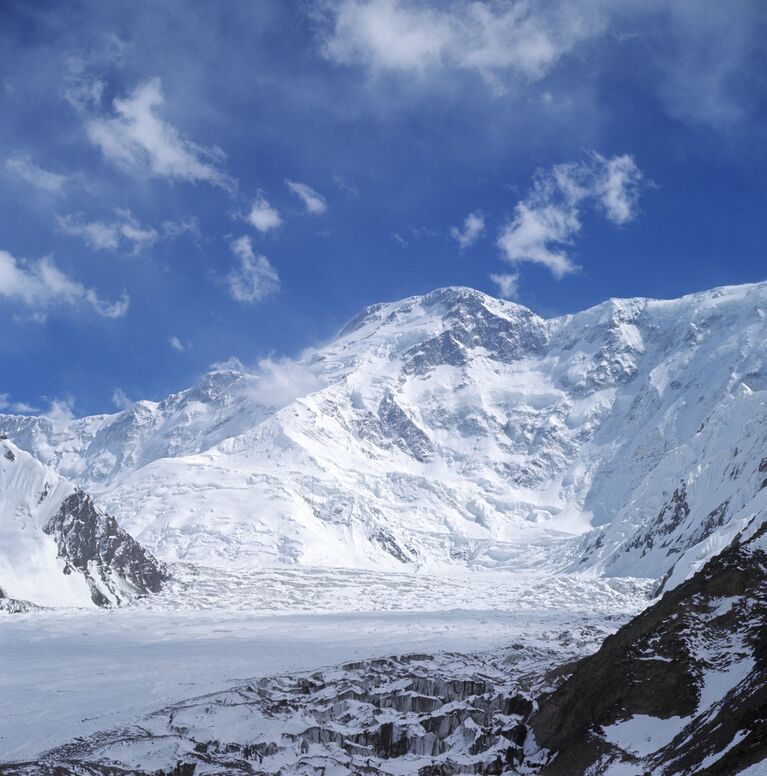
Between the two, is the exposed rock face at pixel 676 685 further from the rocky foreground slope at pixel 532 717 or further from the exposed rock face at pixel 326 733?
the exposed rock face at pixel 326 733

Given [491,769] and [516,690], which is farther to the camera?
[516,690]

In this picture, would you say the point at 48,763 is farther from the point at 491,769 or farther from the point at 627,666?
the point at 627,666

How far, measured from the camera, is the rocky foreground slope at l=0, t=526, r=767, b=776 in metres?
57.9

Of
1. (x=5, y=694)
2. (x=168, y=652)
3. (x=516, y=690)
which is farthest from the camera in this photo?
(x=168, y=652)

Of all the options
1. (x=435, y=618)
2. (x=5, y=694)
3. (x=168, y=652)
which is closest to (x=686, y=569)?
(x=435, y=618)

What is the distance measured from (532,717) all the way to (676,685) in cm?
1781

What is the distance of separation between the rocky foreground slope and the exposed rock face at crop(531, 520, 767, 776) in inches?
4.2

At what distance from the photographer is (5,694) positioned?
94.7m

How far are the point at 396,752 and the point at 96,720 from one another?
90.6 feet

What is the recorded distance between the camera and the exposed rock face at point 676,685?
2122 inches

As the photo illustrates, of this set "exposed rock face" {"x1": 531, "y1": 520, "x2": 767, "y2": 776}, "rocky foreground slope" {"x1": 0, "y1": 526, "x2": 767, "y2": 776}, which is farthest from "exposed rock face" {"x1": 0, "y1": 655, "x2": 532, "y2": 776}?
"exposed rock face" {"x1": 531, "y1": 520, "x2": 767, "y2": 776}

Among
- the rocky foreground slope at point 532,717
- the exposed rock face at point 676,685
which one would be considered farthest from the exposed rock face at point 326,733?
the exposed rock face at point 676,685

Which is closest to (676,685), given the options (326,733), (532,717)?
(532,717)

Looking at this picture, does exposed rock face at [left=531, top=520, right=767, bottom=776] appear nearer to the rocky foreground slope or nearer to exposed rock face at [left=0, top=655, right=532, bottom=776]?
the rocky foreground slope
